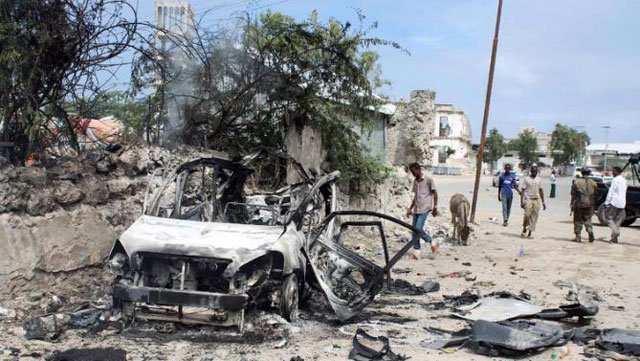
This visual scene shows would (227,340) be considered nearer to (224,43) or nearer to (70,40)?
(70,40)

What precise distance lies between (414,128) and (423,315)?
15721 mm

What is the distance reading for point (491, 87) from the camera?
57.3ft

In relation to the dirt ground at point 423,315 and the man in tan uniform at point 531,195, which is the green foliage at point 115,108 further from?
the man in tan uniform at point 531,195

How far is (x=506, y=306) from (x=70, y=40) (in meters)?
6.77

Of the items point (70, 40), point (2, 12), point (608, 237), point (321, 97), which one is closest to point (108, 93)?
point (70, 40)

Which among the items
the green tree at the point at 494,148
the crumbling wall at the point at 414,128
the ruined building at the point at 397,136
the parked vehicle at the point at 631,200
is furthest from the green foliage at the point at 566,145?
the parked vehicle at the point at 631,200

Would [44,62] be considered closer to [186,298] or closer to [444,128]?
[186,298]

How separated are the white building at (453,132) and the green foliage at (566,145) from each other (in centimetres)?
1115

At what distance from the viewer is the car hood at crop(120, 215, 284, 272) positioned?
6035mm

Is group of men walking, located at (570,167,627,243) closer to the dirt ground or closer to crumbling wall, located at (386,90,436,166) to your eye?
the dirt ground

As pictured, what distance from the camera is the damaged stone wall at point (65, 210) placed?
7.25m

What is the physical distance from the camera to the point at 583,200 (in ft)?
45.8

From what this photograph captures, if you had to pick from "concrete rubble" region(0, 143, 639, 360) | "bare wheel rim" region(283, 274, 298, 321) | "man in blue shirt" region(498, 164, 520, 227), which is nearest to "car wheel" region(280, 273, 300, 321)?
"bare wheel rim" region(283, 274, 298, 321)

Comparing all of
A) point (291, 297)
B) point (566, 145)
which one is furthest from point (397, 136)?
point (566, 145)
